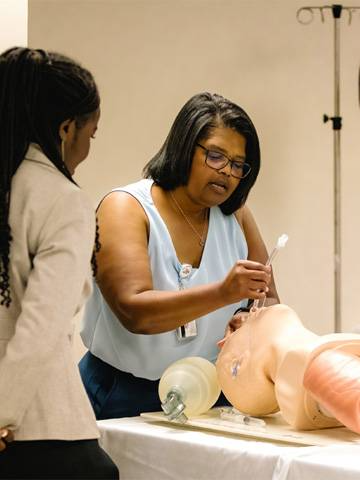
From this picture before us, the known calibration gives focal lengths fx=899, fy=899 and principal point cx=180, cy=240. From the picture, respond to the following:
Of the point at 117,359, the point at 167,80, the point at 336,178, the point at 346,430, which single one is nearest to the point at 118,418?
the point at 117,359

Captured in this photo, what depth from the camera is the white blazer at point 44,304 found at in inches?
48.6

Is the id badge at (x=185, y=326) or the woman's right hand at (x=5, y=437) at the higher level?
the id badge at (x=185, y=326)

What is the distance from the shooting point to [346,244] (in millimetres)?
4473

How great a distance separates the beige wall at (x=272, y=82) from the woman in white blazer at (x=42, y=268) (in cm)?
320

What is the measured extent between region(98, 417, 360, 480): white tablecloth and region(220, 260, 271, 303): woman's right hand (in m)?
0.26

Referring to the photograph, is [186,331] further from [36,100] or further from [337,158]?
[337,158]

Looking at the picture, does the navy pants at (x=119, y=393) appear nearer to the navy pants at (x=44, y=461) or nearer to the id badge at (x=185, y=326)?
the id badge at (x=185, y=326)

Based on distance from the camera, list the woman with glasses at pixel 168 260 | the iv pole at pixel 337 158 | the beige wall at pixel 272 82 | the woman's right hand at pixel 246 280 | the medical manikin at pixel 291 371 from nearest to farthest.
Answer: the medical manikin at pixel 291 371 → the woman's right hand at pixel 246 280 → the woman with glasses at pixel 168 260 → the iv pole at pixel 337 158 → the beige wall at pixel 272 82

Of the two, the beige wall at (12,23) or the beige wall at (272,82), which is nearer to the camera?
the beige wall at (12,23)

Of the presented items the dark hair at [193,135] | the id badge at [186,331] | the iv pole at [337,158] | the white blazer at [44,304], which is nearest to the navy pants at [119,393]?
the id badge at [186,331]

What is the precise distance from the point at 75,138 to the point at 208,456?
0.58 meters

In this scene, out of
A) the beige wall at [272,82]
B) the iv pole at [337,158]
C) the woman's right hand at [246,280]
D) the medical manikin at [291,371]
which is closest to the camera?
the medical manikin at [291,371]

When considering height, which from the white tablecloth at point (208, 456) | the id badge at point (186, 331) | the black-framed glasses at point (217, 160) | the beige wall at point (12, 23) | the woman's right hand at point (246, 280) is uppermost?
the beige wall at point (12, 23)

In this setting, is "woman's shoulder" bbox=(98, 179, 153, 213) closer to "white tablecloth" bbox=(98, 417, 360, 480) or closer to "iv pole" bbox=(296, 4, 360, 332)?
"white tablecloth" bbox=(98, 417, 360, 480)
